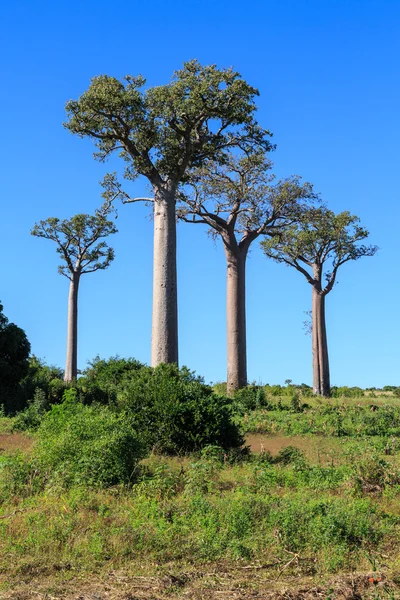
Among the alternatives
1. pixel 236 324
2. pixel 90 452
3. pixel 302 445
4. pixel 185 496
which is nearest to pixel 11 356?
pixel 236 324

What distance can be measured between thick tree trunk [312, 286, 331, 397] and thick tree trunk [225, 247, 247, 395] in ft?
18.9

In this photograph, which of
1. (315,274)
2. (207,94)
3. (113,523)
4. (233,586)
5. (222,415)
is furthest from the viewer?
(315,274)

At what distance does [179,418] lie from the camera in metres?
12.7

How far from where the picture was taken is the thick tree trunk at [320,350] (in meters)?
31.3

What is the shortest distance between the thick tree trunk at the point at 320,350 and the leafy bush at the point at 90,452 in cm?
2098

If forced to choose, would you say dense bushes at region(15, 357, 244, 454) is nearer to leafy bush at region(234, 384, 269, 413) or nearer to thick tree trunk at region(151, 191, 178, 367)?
thick tree trunk at region(151, 191, 178, 367)

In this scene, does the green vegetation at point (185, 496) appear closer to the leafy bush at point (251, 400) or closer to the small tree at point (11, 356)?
the leafy bush at point (251, 400)

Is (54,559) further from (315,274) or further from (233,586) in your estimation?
(315,274)

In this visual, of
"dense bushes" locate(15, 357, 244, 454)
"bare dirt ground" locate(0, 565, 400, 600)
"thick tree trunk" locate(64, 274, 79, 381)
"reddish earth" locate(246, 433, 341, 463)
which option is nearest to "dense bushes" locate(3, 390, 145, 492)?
"dense bushes" locate(15, 357, 244, 454)

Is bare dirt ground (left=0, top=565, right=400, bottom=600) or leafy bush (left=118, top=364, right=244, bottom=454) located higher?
leafy bush (left=118, top=364, right=244, bottom=454)

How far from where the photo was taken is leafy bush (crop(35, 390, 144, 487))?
9.57m

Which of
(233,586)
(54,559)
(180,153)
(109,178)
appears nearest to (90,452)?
(54,559)

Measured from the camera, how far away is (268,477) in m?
9.86

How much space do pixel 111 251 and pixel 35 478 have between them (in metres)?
25.1
